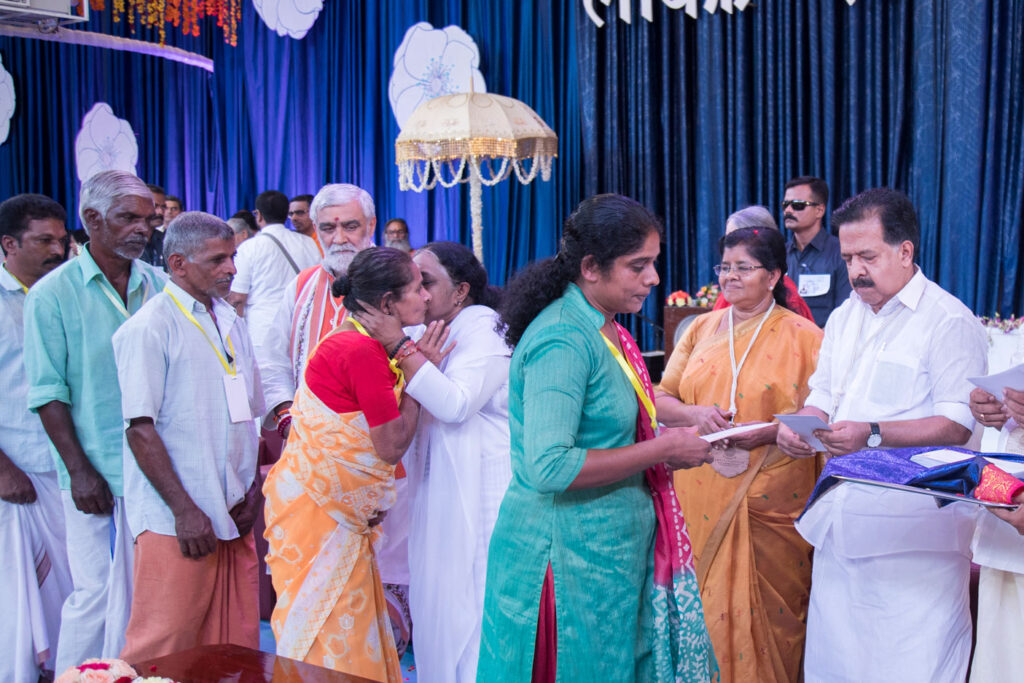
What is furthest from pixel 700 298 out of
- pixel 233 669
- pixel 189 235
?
pixel 233 669

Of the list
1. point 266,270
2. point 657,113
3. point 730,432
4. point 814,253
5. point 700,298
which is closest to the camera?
point 730,432

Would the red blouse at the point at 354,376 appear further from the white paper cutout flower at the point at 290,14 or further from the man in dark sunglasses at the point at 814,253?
the white paper cutout flower at the point at 290,14

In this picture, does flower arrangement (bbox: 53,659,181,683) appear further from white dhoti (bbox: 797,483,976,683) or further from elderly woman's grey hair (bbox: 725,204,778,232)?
elderly woman's grey hair (bbox: 725,204,778,232)

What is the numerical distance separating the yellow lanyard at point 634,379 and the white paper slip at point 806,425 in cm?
47

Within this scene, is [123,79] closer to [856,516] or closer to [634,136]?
[634,136]

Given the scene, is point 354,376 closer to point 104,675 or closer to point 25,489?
point 104,675

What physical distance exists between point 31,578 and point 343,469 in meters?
1.17

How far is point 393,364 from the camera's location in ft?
8.30

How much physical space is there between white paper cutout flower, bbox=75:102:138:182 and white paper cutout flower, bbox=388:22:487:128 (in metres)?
4.10

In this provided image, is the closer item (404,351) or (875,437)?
(875,437)

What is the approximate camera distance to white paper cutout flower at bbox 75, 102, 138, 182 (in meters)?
10.8

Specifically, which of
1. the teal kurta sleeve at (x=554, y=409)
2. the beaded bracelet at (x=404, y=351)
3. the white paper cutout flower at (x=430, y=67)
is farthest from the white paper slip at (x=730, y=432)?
the white paper cutout flower at (x=430, y=67)

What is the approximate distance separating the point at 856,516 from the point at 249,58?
9034 mm

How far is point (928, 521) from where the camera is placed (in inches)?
88.8
